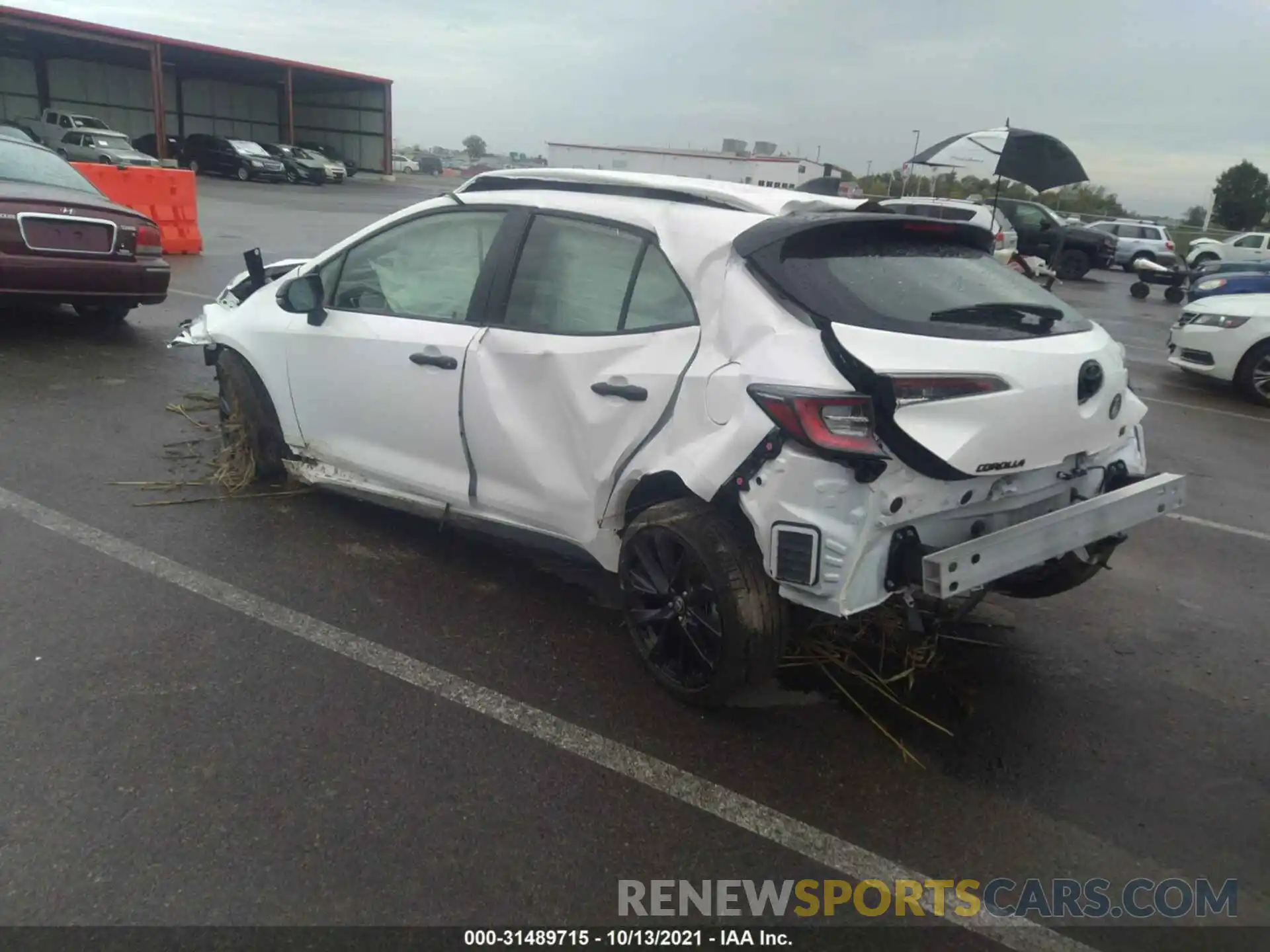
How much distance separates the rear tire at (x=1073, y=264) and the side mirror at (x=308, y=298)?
24902mm

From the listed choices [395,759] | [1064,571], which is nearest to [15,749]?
[395,759]

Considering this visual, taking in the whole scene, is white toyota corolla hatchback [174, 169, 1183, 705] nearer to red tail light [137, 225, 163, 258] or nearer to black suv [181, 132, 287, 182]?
red tail light [137, 225, 163, 258]

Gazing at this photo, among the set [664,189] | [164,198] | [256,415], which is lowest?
[256,415]

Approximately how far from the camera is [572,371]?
3.49 metres

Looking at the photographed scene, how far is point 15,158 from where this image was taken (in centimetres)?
814

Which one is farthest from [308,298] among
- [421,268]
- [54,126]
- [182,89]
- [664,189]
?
[182,89]

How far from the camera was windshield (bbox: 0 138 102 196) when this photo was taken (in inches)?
313

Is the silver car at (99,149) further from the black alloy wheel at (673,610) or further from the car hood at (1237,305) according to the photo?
the black alloy wheel at (673,610)

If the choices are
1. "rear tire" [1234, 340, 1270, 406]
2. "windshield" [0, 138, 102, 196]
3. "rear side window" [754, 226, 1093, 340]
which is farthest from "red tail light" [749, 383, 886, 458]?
"rear tire" [1234, 340, 1270, 406]

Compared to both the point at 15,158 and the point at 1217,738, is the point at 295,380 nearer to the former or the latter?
the point at 1217,738

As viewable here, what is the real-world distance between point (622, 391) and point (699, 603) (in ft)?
2.58

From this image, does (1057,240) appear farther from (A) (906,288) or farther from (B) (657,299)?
(B) (657,299)

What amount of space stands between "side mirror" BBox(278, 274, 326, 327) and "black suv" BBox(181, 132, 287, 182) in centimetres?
3633

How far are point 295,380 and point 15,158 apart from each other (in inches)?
217
